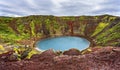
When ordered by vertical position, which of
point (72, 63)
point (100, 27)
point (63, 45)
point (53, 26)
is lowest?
point (63, 45)

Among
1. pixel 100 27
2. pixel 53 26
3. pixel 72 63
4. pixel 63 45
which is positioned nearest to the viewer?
pixel 72 63

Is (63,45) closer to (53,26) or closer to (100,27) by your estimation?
(100,27)

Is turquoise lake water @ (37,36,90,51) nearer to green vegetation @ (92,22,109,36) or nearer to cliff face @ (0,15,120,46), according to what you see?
green vegetation @ (92,22,109,36)

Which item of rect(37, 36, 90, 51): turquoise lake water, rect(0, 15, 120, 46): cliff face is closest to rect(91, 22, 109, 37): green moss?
rect(0, 15, 120, 46): cliff face

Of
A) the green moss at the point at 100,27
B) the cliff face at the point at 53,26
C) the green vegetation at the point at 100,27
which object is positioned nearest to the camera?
the green moss at the point at 100,27

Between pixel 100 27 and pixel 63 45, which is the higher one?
pixel 100 27

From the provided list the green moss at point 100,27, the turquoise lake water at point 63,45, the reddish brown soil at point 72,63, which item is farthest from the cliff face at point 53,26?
the reddish brown soil at point 72,63

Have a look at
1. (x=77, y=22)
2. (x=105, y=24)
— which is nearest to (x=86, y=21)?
(x=77, y=22)

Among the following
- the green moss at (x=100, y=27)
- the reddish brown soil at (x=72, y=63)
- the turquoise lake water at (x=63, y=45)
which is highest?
the reddish brown soil at (x=72, y=63)

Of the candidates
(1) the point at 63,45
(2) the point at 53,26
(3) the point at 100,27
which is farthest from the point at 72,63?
(2) the point at 53,26

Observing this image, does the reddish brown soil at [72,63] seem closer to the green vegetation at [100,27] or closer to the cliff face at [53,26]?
the cliff face at [53,26]

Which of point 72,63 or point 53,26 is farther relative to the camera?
point 53,26

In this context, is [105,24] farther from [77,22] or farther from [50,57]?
[50,57]

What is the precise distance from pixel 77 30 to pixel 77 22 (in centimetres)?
1284
